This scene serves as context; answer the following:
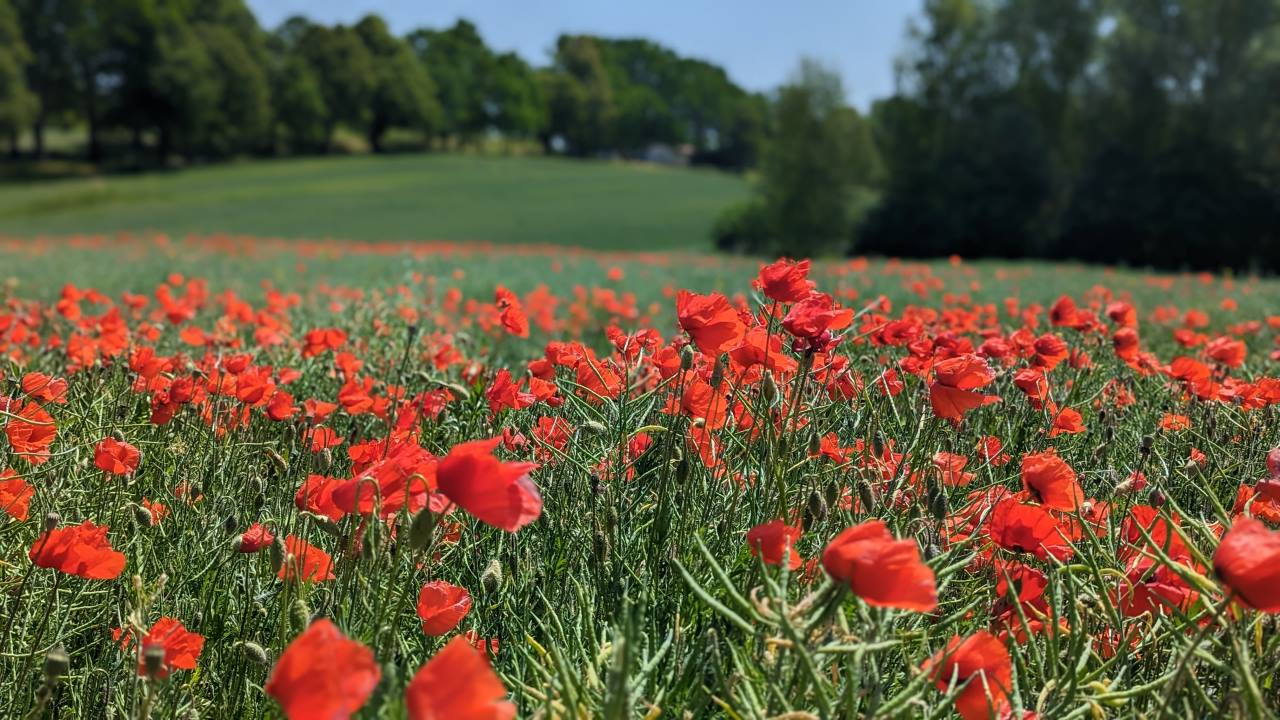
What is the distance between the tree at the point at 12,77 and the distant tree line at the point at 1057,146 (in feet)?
111

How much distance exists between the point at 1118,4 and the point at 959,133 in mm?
5952

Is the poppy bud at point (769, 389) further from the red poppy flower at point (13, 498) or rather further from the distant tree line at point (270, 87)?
the distant tree line at point (270, 87)

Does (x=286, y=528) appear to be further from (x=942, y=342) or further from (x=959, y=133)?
(x=959, y=133)

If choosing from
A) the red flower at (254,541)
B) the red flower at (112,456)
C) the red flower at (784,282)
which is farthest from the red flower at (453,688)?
the red flower at (112,456)

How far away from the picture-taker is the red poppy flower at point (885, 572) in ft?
2.90

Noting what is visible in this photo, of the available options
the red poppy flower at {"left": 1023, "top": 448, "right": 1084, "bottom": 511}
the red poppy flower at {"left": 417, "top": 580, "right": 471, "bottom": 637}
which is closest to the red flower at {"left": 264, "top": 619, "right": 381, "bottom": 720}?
the red poppy flower at {"left": 417, "top": 580, "right": 471, "bottom": 637}

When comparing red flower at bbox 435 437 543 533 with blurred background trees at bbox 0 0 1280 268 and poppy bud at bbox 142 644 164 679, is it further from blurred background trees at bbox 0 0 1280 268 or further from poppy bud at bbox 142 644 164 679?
blurred background trees at bbox 0 0 1280 268

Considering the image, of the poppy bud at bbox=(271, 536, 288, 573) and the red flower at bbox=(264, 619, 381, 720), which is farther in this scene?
the poppy bud at bbox=(271, 536, 288, 573)

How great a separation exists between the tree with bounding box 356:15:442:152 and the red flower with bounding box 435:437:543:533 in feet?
223

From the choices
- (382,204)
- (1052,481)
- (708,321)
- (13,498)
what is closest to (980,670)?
(1052,481)

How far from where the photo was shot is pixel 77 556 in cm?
130

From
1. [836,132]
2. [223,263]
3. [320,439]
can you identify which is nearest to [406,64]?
[836,132]

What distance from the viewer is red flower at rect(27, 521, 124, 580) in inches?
50.7

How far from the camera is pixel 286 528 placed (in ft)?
5.94
